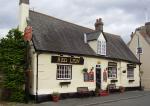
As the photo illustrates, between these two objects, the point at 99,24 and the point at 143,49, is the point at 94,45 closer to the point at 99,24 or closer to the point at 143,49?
the point at 99,24

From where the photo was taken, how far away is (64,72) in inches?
856

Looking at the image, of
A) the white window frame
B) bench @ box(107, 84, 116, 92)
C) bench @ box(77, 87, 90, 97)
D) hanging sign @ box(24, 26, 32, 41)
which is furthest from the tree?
bench @ box(107, 84, 116, 92)

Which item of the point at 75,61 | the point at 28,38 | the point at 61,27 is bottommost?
the point at 75,61

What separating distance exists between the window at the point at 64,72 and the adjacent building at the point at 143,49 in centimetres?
1468

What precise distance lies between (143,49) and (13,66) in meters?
20.2

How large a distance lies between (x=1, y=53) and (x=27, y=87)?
2949 millimetres

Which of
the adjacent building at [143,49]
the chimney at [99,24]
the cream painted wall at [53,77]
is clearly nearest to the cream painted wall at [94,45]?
the cream painted wall at [53,77]

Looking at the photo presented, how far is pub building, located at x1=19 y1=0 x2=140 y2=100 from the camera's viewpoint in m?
20.0

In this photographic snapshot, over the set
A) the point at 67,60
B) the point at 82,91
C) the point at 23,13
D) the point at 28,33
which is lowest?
the point at 82,91

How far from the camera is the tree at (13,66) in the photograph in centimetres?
1920

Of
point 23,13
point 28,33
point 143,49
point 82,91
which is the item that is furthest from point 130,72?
point 28,33

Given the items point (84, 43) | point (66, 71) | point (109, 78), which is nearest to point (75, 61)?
point (66, 71)

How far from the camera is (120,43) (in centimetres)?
3259

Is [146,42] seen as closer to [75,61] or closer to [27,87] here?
[75,61]
